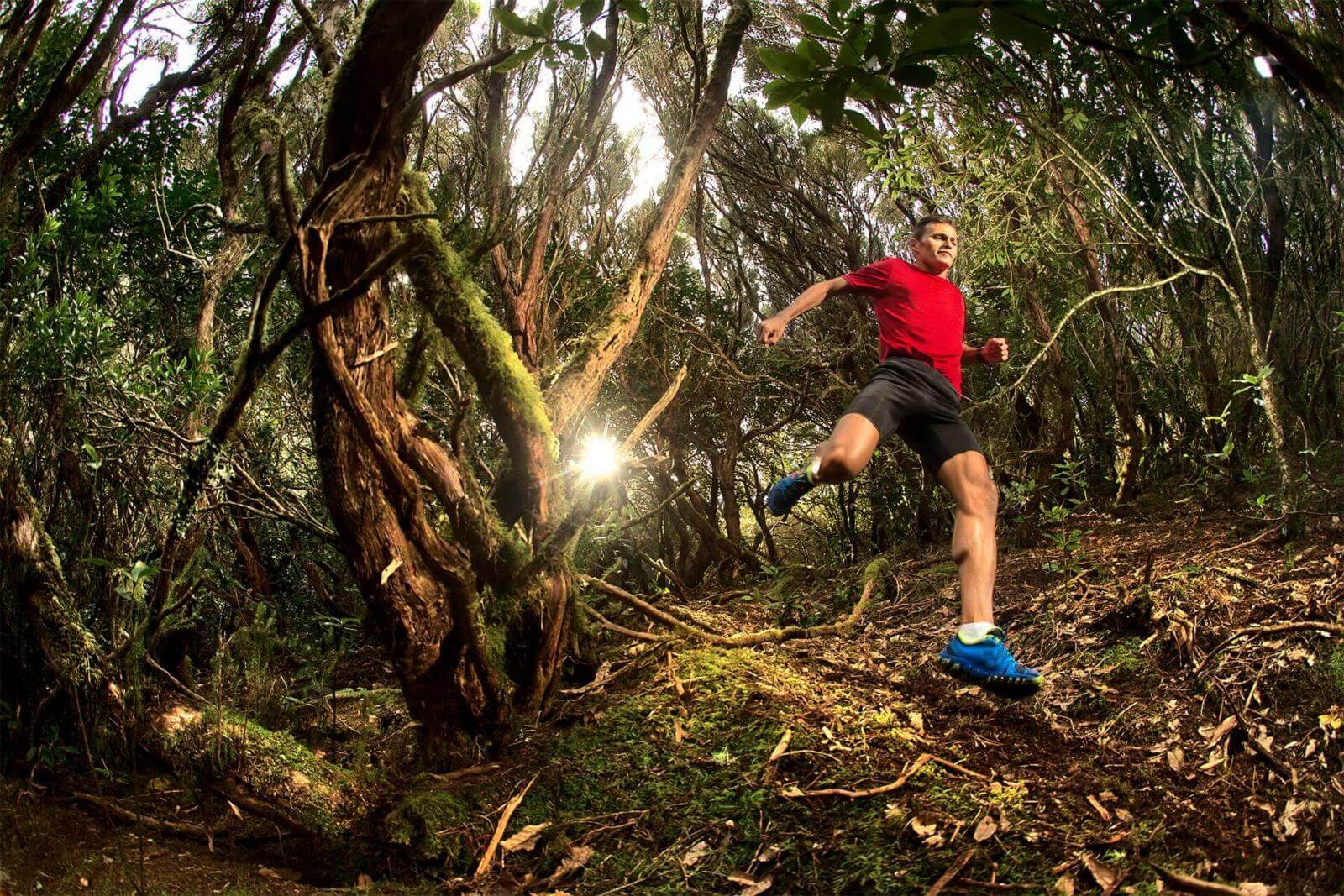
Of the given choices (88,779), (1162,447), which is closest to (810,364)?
(1162,447)

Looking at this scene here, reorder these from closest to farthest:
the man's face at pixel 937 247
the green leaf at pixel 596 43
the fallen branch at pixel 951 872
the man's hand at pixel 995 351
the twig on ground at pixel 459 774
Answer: the green leaf at pixel 596 43
the fallen branch at pixel 951 872
the twig on ground at pixel 459 774
the man's face at pixel 937 247
the man's hand at pixel 995 351

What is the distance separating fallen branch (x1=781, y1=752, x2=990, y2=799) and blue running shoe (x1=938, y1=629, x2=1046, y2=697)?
0.98 ft

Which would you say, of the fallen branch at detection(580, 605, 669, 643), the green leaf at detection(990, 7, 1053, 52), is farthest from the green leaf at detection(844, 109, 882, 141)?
the fallen branch at detection(580, 605, 669, 643)

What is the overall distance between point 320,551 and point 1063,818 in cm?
499

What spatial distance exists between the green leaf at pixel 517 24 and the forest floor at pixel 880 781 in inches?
89.0

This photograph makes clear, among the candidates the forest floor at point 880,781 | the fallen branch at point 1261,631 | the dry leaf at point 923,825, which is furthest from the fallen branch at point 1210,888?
the fallen branch at point 1261,631

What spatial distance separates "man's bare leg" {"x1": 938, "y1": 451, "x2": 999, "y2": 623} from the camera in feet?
9.98

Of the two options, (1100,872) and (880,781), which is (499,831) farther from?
(1100,872)

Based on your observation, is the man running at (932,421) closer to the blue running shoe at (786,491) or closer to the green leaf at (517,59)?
the blue running shoe at (786,491)

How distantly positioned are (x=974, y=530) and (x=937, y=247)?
1.28m

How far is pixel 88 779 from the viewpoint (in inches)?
112

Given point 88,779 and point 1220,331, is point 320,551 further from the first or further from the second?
point 1220,331

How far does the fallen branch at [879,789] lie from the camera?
8.65ft

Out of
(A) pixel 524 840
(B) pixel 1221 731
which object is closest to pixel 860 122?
(A) pixel 524 840
